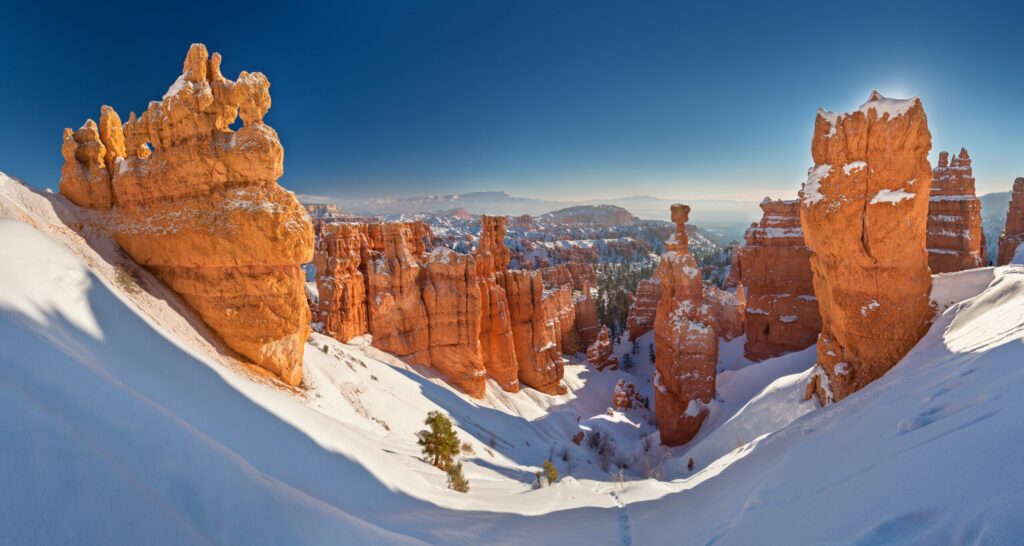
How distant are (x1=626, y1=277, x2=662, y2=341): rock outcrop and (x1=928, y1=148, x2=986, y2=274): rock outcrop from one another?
21256mm

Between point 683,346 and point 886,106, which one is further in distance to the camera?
point 683,346

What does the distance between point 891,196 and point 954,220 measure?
19.9m

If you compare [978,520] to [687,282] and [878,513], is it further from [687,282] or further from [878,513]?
[687,282]

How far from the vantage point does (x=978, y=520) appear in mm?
2559

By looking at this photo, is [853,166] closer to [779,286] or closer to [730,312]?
[779,286]

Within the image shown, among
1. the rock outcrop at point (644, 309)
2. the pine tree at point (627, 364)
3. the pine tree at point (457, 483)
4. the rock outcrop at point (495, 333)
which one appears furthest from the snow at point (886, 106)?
the rock outcrop at point (644, 309)

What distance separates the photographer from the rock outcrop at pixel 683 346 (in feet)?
66.1

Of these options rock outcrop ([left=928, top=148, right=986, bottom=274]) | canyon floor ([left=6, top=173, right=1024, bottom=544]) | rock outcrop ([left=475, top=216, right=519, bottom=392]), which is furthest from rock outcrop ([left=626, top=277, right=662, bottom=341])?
canyon floor ([left=6, top=173, right=1024, bottom=544])

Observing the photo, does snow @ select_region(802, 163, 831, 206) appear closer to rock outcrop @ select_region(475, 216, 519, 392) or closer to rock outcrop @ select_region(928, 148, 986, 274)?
rock outcrop @ select_region(475, 216, 519, 392)

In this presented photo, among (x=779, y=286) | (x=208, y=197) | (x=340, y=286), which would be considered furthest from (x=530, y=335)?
(x=208, y=197)

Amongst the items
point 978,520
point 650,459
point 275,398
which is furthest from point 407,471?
point 650,459

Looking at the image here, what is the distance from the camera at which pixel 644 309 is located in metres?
43.4

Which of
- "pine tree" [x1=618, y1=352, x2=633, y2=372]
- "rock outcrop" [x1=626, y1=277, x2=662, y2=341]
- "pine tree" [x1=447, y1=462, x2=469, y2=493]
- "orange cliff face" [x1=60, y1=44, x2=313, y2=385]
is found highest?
"orange cliff face" [x1=60, y1=44, x2=313, y2=385]

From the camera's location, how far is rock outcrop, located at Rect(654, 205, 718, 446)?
20156 millimetres
